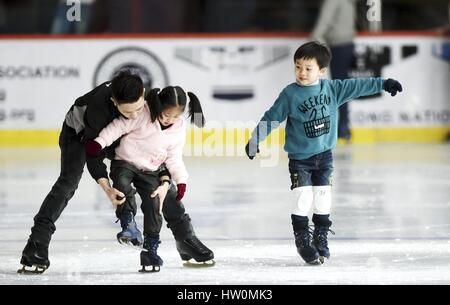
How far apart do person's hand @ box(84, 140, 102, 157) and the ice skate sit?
1.82ft

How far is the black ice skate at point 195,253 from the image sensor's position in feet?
18.9

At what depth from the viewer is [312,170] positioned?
596cm

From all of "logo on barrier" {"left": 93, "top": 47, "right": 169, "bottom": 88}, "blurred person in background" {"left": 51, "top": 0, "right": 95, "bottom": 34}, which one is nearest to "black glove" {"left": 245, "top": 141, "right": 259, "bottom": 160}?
"logo on barrier" {"left": 93, "top": 47, "right": 169, "bottom": 88}

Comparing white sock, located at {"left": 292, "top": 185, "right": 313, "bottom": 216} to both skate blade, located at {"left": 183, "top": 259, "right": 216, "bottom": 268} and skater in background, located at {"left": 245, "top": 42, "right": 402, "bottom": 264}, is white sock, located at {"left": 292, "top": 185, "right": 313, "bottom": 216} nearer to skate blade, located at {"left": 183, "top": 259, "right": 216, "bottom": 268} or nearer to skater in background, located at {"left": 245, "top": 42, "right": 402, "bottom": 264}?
skater in background, located at {"left": 245, "top": 42, "right": 402, "bottom": 264}

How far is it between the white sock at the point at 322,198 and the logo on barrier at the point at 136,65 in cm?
728

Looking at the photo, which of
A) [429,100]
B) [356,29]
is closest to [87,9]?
[356,29]

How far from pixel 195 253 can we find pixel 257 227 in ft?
4.84

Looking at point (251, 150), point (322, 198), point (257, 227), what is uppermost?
point (251, 150)

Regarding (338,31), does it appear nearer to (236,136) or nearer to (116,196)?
(236,136)

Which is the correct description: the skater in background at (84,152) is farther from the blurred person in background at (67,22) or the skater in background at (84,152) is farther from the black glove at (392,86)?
the blurred person in background at (67,22)

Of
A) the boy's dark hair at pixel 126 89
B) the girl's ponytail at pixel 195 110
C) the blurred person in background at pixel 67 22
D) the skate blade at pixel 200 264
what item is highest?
the blurred person in background at pixel 67 22

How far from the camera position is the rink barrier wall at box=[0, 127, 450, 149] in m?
12.6

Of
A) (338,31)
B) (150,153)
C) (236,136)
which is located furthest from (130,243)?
(338,31)

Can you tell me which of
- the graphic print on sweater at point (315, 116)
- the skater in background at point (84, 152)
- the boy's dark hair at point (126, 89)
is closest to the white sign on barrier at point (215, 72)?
the graphic print on sweater at point (315, 116)
